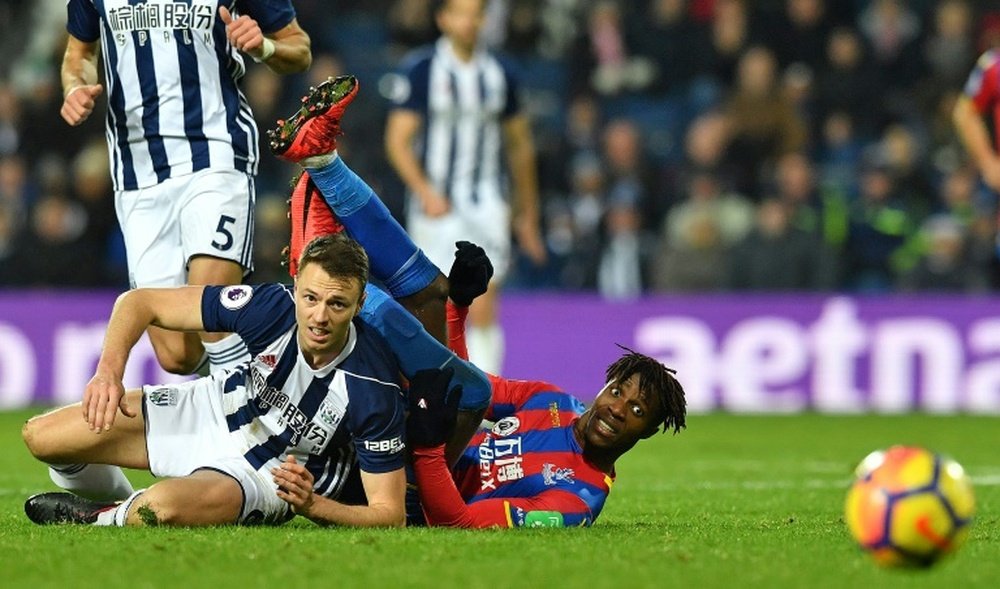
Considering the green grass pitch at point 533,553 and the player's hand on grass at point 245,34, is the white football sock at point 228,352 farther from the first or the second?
the player's hand on grass at point 245,34

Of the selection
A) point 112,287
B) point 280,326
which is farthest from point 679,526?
point 112,287

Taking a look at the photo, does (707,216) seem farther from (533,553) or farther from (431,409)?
(533,553)

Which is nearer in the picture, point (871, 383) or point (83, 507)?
point (83, 507)

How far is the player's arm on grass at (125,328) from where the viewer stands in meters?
5.38

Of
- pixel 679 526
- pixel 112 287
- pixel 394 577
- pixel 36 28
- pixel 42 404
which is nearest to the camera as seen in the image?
pixel 394 577

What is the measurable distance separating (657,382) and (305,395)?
4.45 ft

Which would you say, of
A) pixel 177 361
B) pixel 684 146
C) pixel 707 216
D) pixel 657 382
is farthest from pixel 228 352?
pixel 684 146

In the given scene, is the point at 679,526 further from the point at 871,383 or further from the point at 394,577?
the point at 871,383

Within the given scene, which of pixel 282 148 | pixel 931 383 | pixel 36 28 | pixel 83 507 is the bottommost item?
pixel 931 383

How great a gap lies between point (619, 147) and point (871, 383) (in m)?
3.26

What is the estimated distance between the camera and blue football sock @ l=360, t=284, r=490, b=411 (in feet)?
19.4

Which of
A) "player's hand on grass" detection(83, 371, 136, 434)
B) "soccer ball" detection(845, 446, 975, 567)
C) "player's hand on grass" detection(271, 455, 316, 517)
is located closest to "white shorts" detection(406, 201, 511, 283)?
"player's hand on grass" detection(271, 455, 316, 517)

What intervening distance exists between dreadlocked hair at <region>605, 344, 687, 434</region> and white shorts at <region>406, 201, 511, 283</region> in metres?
4.35

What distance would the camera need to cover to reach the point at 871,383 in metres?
13.4
